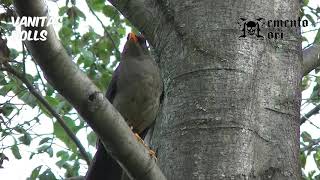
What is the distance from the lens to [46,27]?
4.28 feet

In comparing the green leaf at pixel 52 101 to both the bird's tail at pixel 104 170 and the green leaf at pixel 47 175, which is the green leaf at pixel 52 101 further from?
the bird's tail at pixel 104 170

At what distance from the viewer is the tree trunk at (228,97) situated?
176 centimetres

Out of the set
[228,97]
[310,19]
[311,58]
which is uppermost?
[228,97]

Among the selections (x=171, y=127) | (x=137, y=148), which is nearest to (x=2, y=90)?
(x=171, y=127)

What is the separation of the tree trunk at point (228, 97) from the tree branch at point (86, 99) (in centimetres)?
23

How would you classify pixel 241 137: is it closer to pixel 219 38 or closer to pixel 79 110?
pixel 219 38

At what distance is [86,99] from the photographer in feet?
4.62

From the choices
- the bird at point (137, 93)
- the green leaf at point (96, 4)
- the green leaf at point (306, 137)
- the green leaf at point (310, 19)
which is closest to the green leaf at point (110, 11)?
the green leaf at point (96, 4)

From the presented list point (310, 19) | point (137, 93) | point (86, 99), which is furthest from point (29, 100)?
point (86, 99)

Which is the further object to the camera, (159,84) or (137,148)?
(159,84)

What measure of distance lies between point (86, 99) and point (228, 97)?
0.56 m

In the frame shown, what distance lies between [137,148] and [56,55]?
35cm

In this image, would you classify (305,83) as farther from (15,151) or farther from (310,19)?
(15,151)

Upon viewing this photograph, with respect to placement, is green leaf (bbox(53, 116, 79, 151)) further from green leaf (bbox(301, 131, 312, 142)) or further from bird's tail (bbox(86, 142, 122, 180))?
green leaf (bbox(301, 131, 312, 142))
